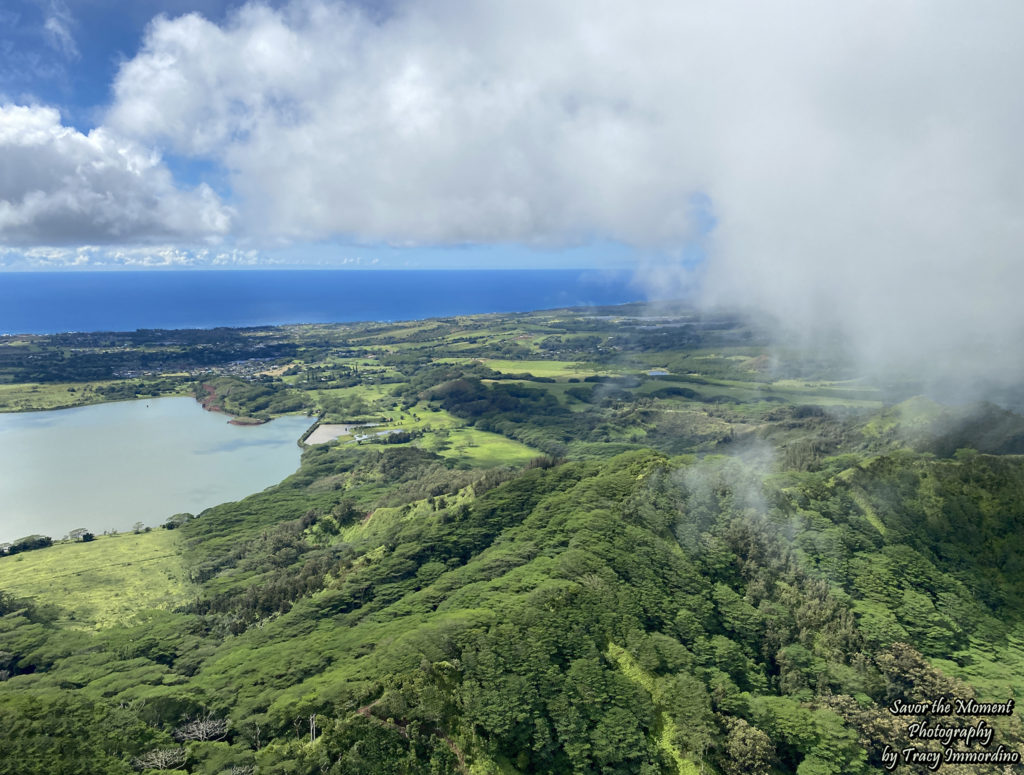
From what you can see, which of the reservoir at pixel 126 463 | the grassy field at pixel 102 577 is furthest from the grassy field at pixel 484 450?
the grassy field at pixel 102 577

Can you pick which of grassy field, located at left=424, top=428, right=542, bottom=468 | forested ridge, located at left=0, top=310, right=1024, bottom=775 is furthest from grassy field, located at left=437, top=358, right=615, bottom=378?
forested ridge, located at left=0, top=310, right=1024, bottom=775

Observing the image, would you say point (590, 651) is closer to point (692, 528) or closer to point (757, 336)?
point (692, 528)

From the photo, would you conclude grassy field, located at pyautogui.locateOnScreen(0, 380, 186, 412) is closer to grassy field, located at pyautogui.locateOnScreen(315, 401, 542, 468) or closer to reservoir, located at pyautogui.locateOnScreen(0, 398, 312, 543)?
reservoir, located at pyautogui.locateOnScreen(0, 398, 312, 543)

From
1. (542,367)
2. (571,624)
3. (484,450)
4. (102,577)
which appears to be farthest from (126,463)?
(542,367)

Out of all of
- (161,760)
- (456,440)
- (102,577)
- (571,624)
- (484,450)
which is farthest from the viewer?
(456,440)

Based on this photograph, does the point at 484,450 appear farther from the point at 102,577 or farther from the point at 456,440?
the point at 102,577

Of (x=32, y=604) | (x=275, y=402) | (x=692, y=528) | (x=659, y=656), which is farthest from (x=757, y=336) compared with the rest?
(x=32, y=604)
